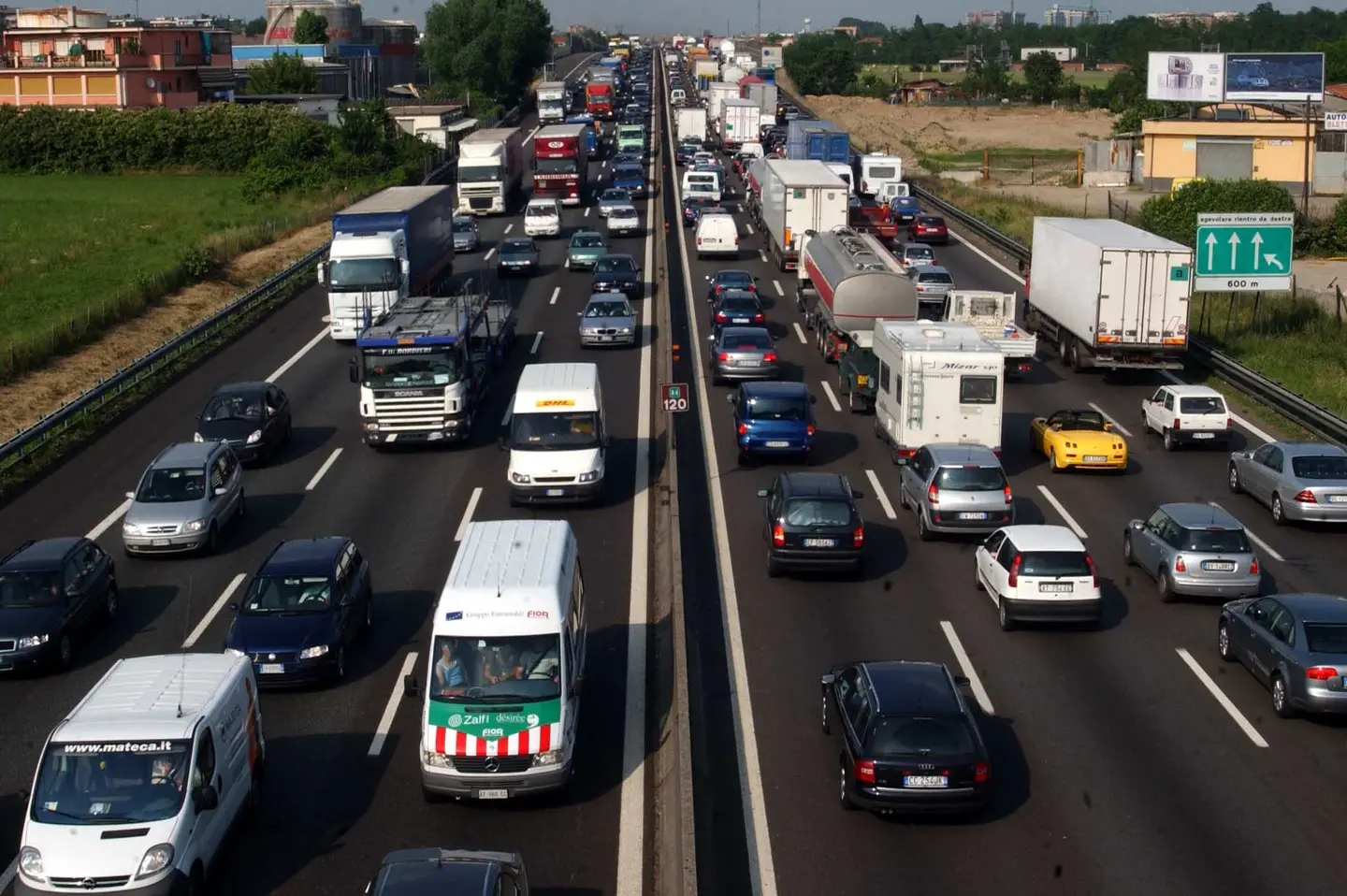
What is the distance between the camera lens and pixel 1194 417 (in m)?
33.5

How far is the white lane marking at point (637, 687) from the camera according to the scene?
16.1 m

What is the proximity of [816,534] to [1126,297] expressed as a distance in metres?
17.4

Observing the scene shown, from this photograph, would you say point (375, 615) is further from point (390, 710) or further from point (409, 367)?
point (409, 367)

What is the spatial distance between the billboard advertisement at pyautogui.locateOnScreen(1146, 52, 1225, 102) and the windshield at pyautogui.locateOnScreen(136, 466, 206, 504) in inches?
2943

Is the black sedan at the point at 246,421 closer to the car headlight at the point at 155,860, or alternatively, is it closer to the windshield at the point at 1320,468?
the car headlight at the point at 155,860

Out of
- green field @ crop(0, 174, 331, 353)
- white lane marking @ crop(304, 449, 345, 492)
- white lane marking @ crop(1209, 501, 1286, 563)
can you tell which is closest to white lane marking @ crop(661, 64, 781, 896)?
white lane marking @ crop(304, 449, 345, 492)

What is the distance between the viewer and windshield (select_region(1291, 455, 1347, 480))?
27938mm

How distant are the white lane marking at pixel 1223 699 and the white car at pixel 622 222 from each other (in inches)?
1739

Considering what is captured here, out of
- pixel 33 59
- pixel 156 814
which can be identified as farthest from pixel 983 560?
pixel 33 59

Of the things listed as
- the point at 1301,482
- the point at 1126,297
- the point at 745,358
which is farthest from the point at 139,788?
the point at 1126,297

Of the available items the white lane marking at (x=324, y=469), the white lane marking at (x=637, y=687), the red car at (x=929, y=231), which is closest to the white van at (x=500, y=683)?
the white lane marking at (x=637, y=687)

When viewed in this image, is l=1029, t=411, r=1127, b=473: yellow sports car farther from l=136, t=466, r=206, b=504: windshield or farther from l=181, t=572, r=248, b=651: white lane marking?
l=136, t=466, r=206, b=504: windshield

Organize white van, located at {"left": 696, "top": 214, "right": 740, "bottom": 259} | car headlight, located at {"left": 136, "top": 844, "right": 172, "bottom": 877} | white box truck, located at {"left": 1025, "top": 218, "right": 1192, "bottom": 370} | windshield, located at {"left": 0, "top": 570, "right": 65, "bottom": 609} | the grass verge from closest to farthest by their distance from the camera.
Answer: car headlight, located at {"left": 136, "top": 844, "right": 172, "bottom": 877} < windshield, located at {"left": 0, "top": 570, "right": 65, "bottom": 609} < white box truck, located at {"left": 1025, "top": 218, "right": 1192, "bottom": 370} < the grass verge < white van, located at {"left": 696, "top": 214, "right": 740, "bottom": 259}

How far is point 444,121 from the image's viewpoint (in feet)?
356
